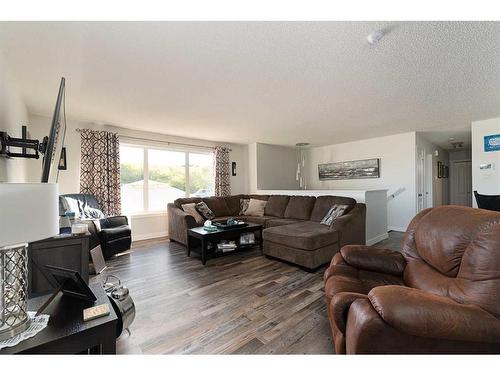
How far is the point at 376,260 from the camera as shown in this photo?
1.68m

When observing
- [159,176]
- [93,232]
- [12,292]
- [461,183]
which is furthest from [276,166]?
[461,183]

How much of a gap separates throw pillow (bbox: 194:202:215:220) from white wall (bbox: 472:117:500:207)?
16.1ft

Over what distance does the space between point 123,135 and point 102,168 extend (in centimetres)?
77

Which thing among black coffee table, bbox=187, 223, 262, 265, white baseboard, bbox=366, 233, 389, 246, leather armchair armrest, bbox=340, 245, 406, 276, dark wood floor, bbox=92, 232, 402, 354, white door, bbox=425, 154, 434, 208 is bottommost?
dark wood floor, bbox=92, 232, 402, 354

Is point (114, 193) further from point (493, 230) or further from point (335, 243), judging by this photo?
point (493, 230)

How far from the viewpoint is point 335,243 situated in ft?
9.78

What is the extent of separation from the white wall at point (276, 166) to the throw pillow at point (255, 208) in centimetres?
92

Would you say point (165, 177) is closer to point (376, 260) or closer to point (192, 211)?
point (192, 211)

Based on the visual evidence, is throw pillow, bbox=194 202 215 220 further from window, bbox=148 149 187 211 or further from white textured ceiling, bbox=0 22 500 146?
white textured ceiling, bbox=0 22 500 146

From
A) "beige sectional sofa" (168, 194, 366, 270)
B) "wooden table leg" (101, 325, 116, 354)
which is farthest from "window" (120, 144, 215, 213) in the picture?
"wooden table leg" (101, 325, 116, 354)

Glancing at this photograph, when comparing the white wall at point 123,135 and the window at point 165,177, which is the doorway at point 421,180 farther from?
the window at point 165,177

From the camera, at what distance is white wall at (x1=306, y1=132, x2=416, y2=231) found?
185 inches

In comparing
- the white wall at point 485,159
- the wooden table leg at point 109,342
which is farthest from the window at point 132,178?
the white wall at point 485,159

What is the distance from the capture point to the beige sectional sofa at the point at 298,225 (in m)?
2.76
